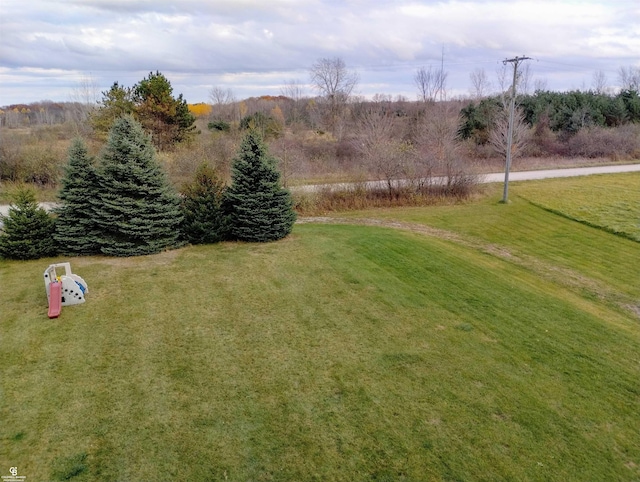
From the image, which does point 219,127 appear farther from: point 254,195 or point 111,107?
point 254,195

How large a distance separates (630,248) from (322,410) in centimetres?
1228

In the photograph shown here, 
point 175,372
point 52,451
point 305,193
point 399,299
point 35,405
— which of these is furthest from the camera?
point 305,193

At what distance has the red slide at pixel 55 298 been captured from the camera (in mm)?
7457

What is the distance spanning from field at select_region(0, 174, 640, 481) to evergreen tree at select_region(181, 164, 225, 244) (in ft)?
1.87

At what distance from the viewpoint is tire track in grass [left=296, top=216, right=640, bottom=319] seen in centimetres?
946

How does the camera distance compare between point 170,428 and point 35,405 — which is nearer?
point 170,428

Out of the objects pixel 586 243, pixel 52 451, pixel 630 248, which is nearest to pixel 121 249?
pixel 52 451

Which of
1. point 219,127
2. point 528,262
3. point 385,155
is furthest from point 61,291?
point 219,127

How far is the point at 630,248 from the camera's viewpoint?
1310 cm

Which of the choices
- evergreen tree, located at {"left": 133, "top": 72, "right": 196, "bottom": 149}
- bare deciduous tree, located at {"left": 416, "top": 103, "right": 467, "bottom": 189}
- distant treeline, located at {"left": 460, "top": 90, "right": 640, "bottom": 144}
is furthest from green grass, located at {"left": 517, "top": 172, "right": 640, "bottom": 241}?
evergreen tree, located at {"left": 133, "top": 72, "right": 196, "bottom": 149}

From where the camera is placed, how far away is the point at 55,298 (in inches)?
297

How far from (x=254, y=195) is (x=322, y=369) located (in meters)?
6.66

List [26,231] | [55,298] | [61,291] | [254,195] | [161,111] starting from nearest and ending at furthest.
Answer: [55,298] → [61,291] → [26,231] → [254,195] → [161,111]

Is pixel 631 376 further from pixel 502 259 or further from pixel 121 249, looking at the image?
pixel 121 249
